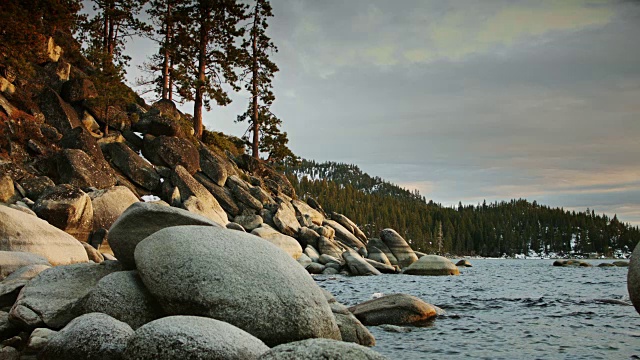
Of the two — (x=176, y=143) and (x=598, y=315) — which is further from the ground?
(x=176, y=143)

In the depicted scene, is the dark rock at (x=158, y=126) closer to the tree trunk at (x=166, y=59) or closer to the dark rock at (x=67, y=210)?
the tree trunk at (x=166, y=59)

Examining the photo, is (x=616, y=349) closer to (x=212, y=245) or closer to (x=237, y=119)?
(x=212, y=245)

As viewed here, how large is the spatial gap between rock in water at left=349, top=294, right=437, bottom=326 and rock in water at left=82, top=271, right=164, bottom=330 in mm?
5164

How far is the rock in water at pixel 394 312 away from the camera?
35.4ft

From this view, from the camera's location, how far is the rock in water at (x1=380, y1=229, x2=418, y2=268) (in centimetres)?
3975

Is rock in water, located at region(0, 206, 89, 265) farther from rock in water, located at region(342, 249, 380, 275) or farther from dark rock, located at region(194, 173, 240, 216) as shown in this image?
rock in water, located at region(342, 249, 380, 275)

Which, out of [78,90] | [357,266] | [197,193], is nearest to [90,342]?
[197,193]

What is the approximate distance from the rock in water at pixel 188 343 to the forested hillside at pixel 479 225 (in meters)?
104

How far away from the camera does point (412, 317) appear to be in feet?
35.9

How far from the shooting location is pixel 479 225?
508ft

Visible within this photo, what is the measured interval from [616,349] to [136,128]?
100 feet

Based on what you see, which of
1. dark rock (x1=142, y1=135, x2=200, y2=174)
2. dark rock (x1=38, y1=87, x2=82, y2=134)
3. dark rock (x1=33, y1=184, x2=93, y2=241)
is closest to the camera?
dark rock (x1=33, y1=184, x2=93, y2=241)

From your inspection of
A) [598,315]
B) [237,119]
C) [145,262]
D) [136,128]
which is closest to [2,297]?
[145,262]

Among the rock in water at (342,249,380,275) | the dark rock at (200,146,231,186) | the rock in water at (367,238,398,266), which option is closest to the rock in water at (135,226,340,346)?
the rock in water at (342,249,380,275)
